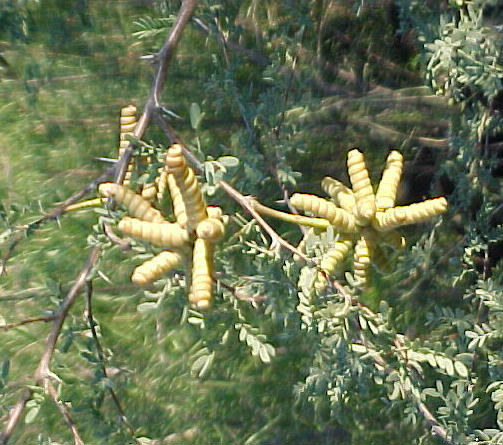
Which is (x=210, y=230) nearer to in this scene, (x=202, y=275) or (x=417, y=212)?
(x=202, y=275)

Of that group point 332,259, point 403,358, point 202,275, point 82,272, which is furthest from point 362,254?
point 82,272

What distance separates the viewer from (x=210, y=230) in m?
0.91

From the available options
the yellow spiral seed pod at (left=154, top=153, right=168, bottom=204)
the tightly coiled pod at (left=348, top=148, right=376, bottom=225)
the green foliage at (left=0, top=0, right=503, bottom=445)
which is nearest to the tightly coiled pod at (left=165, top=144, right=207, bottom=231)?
the yellow spiral seed pod at (left=154, top=153, right=168, bottom=204)

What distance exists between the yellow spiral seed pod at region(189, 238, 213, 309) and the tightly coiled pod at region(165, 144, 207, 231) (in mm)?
32

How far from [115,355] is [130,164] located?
0.86 metres

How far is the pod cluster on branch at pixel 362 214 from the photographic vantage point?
1.03 m

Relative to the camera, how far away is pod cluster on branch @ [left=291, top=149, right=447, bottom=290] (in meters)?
1.03

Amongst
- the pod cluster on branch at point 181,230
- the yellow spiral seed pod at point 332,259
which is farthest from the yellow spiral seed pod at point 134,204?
the yellow spiral seed pod at point 332,259

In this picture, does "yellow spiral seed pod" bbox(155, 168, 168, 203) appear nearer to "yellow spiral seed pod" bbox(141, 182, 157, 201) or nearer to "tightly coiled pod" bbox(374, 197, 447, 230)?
"yellow spiral seed pod" bbox(141, 182, 157, 201)

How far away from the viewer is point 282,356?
1.85 m

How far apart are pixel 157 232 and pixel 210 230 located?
0.24 feet

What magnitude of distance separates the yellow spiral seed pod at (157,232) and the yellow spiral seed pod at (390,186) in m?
0.33

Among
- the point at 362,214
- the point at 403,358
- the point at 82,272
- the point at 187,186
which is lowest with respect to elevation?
the point at 403,358

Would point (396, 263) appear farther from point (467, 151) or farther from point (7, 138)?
point (7, 138)
